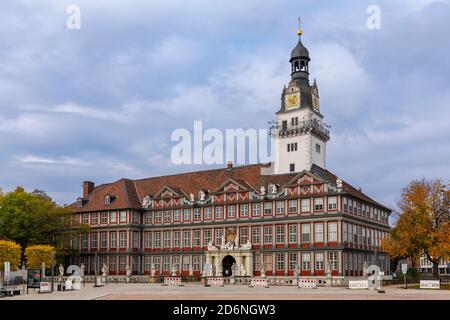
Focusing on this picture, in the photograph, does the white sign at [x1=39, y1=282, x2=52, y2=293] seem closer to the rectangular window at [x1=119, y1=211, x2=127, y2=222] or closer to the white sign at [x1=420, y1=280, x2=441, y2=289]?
the white sign at [x1=420, y1=280, x2=441, y2=289]

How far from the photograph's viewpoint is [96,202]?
298 feet

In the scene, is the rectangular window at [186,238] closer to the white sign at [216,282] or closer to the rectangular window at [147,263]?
the rectangular window at [147,263]

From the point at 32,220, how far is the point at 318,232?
37.3m

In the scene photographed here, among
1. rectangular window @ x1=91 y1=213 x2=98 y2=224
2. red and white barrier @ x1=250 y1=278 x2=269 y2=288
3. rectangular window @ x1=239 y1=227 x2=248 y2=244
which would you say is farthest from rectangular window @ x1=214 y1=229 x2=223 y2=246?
rectangular window @ x1=91 y1=213 x2=98 y2=224

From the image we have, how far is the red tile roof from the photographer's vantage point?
3115 inches

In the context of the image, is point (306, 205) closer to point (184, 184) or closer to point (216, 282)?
point (216, 282)

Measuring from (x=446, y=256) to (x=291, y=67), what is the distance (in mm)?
33471

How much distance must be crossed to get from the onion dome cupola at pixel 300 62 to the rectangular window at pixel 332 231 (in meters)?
21.1

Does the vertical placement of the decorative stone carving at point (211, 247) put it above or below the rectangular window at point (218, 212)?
below

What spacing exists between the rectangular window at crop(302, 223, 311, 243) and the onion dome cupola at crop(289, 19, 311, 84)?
2034cm

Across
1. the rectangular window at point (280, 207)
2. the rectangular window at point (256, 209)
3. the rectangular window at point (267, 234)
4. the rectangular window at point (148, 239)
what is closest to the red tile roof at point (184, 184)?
the rectangular window at point (256, 209)

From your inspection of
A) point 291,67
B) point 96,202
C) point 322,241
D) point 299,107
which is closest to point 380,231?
point 322,241

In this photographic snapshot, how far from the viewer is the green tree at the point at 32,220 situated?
80.6 meters
